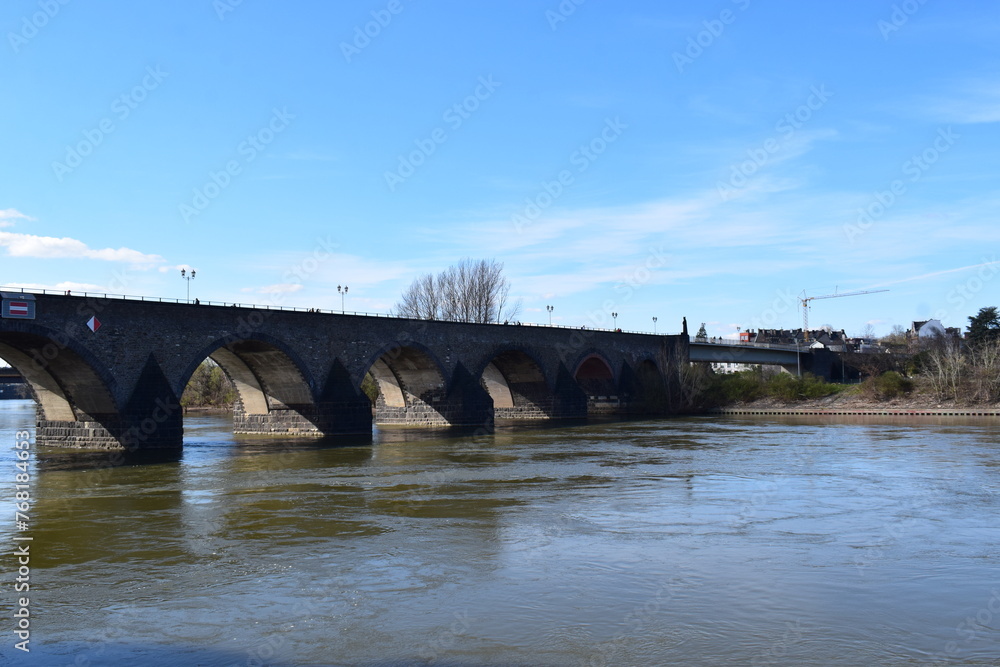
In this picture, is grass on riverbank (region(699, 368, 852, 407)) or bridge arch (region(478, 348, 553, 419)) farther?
grass on riverbank (region(699, 368, 852, 407))

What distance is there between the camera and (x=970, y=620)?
10047mm

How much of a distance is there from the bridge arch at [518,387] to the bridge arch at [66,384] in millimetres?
28165

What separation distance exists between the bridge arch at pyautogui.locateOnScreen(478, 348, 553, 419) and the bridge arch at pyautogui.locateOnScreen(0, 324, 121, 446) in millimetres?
28165

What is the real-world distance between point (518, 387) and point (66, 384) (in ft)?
105

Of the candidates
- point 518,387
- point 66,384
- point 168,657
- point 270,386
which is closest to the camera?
point 168,657

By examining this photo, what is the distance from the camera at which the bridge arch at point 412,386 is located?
48812 mm

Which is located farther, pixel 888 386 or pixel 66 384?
pixel 888 386

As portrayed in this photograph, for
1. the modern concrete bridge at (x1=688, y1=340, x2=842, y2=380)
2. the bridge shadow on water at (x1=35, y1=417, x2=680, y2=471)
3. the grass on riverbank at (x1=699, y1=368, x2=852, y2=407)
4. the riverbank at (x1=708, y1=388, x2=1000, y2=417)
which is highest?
the modern concrete bridge at (x1=688, y1=340, x2=842, y2=380)

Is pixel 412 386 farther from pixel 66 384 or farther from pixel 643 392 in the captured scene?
pixel 643 392

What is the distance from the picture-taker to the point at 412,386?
51.0 m

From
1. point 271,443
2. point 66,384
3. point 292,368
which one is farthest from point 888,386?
point 66,384

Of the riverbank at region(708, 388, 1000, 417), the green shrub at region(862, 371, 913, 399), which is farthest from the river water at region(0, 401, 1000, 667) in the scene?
the green shrub at region(862, 371, 913, 399)

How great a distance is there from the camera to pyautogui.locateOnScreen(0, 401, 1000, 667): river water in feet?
30.5

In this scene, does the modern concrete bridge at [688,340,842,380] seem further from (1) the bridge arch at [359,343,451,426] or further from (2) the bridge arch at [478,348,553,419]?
(1) the bridge arch at [359,343,451,426]
